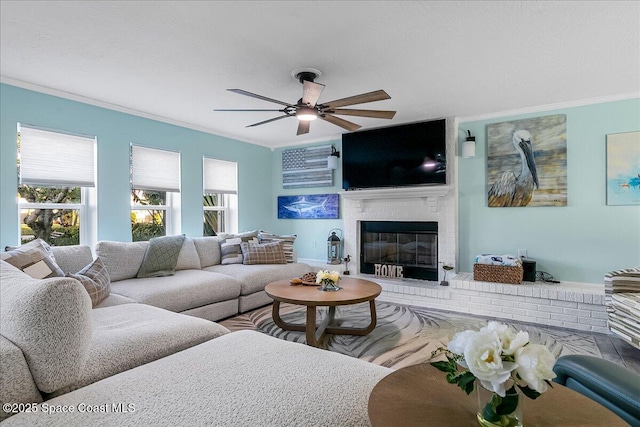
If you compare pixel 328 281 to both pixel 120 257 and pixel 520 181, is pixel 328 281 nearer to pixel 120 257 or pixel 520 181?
pixel 120 257

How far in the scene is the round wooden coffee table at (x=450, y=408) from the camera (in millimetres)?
916

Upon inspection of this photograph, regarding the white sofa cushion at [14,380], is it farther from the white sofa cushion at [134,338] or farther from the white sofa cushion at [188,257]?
the white sofa cushion at [188,257]

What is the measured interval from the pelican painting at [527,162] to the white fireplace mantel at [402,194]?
63 centimetres

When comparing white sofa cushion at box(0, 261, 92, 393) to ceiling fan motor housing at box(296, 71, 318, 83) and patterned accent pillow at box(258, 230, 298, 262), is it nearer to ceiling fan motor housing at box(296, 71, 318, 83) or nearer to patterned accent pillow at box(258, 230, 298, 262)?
ceiling fan motor housing at box(296, 71, 318, 83)

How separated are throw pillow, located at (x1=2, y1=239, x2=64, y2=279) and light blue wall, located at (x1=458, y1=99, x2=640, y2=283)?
457 cm

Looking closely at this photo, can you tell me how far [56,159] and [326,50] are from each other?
296 cm

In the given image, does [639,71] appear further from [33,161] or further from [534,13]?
[33,161]

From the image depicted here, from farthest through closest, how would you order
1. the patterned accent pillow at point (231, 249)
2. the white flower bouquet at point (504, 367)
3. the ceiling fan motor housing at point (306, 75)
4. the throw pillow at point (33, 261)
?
the patterned accent pillow at point (231, 249) → the ceiling fan motor housing at point (306, 75) → the throw pillow at point (33, 261) → the white flower bouquet at point (504, 367)

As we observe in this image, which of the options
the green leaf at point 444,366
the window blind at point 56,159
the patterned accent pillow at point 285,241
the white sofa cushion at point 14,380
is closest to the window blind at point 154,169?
the window blind at point 56,159

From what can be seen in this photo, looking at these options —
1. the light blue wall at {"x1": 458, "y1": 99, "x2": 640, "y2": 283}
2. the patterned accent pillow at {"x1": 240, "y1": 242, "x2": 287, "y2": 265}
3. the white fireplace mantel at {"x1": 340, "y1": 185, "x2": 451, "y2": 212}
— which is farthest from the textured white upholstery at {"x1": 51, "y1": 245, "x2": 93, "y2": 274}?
the light blue wall at {"x1": 458, "y1": 99, "x2": 640, "y2": 283}

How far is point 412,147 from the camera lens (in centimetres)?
450

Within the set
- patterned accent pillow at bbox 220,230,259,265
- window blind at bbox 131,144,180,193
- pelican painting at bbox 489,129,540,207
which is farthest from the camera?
patterned accent pillow at bbox 220,230,259,265

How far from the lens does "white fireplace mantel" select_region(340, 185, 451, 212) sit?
4337mm

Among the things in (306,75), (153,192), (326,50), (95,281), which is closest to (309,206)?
(153,192)
